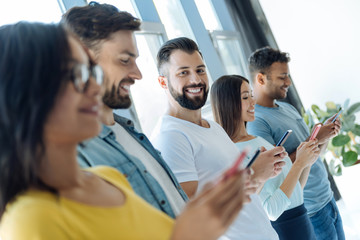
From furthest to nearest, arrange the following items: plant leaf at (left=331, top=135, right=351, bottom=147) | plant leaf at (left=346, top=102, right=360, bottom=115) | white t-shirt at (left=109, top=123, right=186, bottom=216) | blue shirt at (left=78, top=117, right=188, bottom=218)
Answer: plant leaf at (left=346, top=102, right=360, bottom=115) → plant leaf at (left=331, top=135, right=351, bottom=147) → white t-shirt at (left=109, top=123, right=186, bottom=216) → blue shirt at (left=78, top=117, right=188, bottom=218)

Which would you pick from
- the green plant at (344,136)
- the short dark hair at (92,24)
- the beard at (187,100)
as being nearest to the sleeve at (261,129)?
the beard at (187,100)

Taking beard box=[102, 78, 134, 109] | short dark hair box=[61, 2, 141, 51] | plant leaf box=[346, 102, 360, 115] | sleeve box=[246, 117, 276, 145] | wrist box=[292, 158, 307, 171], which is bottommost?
plant leaf box=[346, 102, 360, 115]

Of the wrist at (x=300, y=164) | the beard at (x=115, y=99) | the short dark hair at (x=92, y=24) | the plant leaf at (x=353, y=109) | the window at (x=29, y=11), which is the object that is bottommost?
the plant leaf at (x=353, y=109)

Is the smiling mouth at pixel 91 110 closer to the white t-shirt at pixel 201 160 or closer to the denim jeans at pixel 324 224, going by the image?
the white t-shirt at pixel 201 160

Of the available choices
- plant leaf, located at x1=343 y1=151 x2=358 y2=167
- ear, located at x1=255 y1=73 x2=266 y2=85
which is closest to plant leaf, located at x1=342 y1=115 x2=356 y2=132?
plant leaf, located at x1=343 y1=151 x2=358 y2=167

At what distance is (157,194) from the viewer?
4.01 ft

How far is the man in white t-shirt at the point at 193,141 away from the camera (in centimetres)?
167

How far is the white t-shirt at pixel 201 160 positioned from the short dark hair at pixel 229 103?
531 mm

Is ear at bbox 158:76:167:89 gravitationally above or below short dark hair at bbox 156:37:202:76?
below

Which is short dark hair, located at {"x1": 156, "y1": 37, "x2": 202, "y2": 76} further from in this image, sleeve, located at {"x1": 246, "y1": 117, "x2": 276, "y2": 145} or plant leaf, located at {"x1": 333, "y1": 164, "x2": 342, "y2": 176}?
plant leaf, located at {"x1": 333, "y1": 164, "x2": 342, "y2": 176}

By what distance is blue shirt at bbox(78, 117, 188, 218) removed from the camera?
3.80 feet

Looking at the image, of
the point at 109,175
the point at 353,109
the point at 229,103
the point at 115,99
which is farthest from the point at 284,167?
the point at 353,109

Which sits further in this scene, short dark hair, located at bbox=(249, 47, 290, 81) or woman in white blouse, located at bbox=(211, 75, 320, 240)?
short dark hair, located at bbox=(249, 47, 290, 81)

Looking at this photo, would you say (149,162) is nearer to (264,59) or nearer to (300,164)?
(300,164)
